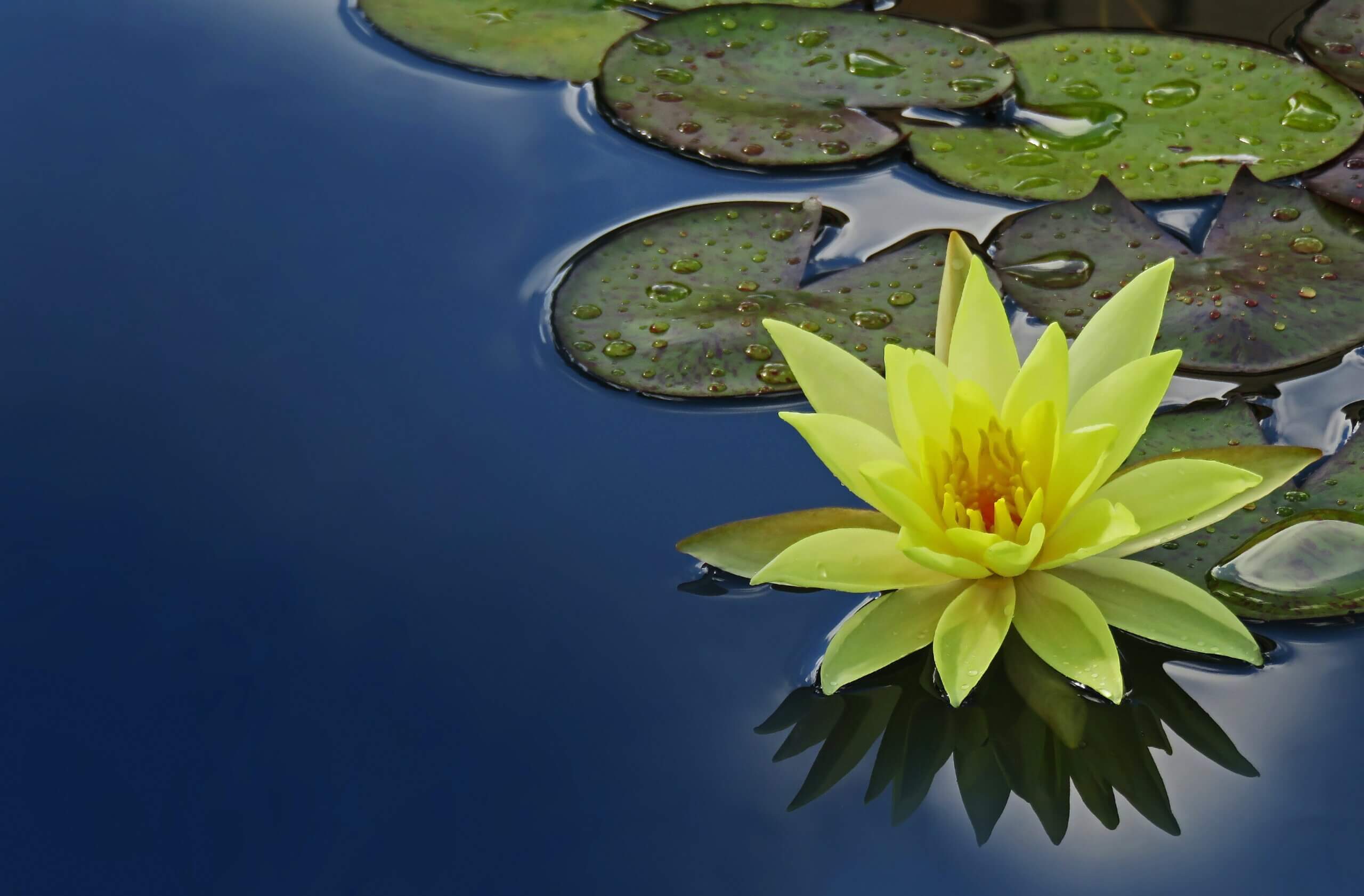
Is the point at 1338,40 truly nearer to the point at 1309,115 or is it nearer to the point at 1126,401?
the point at 1309,115

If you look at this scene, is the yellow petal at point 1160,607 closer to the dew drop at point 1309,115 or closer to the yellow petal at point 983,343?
the yellow petal at point 983,343

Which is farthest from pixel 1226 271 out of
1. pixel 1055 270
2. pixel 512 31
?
pixel 512 31

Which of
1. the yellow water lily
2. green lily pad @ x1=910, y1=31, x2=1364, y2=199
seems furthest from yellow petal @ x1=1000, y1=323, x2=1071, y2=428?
green lily pad @ x1=910, y1=31, x2=1364, y2=199

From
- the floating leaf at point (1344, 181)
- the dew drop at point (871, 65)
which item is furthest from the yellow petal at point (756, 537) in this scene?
the dew drop at point (871, 65)

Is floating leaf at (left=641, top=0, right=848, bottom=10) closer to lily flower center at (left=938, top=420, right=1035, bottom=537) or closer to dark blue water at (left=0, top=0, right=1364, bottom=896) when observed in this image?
dark blue water at (left=0, top=0, right=1364, bottom=896)

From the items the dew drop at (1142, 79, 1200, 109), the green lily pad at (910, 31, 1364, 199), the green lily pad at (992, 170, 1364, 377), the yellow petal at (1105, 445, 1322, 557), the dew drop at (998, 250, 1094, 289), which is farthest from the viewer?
the dew drop at (1142, 79, 1200, 109)

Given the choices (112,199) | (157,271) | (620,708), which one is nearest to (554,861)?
(620,708)
